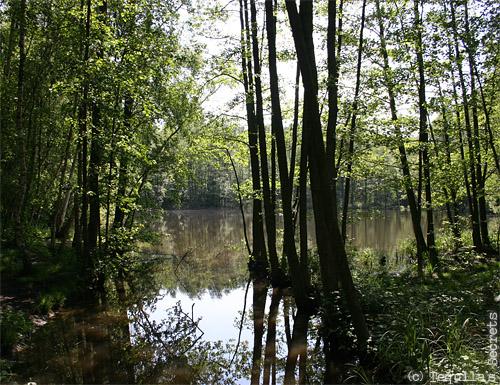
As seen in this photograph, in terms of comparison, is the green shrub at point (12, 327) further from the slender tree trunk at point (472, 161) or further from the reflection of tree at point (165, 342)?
the slender tree trunk at point (472, 161)

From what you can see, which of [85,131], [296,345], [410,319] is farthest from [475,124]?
[85,131]

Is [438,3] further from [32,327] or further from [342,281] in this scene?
[32,327]

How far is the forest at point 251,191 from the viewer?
650 centimetres

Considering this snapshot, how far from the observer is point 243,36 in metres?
13.4

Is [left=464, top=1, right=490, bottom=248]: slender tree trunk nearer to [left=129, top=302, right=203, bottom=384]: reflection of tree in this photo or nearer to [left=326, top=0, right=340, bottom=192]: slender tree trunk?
[left=326, top=0, right=340, bottom=192]: slender tree trunk

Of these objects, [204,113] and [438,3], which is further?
[204,113]

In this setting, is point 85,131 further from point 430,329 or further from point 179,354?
point 430,329

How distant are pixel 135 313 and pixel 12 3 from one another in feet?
26.5

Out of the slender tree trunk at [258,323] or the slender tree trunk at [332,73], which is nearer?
the slender tree trunk at [258,323]

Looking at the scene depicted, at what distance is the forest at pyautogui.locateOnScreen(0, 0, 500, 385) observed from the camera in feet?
21.3

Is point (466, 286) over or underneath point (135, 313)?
over

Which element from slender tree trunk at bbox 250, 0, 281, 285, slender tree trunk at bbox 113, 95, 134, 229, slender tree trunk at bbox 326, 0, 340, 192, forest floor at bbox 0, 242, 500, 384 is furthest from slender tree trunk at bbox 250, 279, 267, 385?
slender tree trunk at bbox 113, 95, 134, 229

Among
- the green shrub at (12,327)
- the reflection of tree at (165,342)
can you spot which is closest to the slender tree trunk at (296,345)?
the reflection of tree at (165,342)

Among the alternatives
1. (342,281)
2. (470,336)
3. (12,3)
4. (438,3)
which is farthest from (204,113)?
(470,336)
